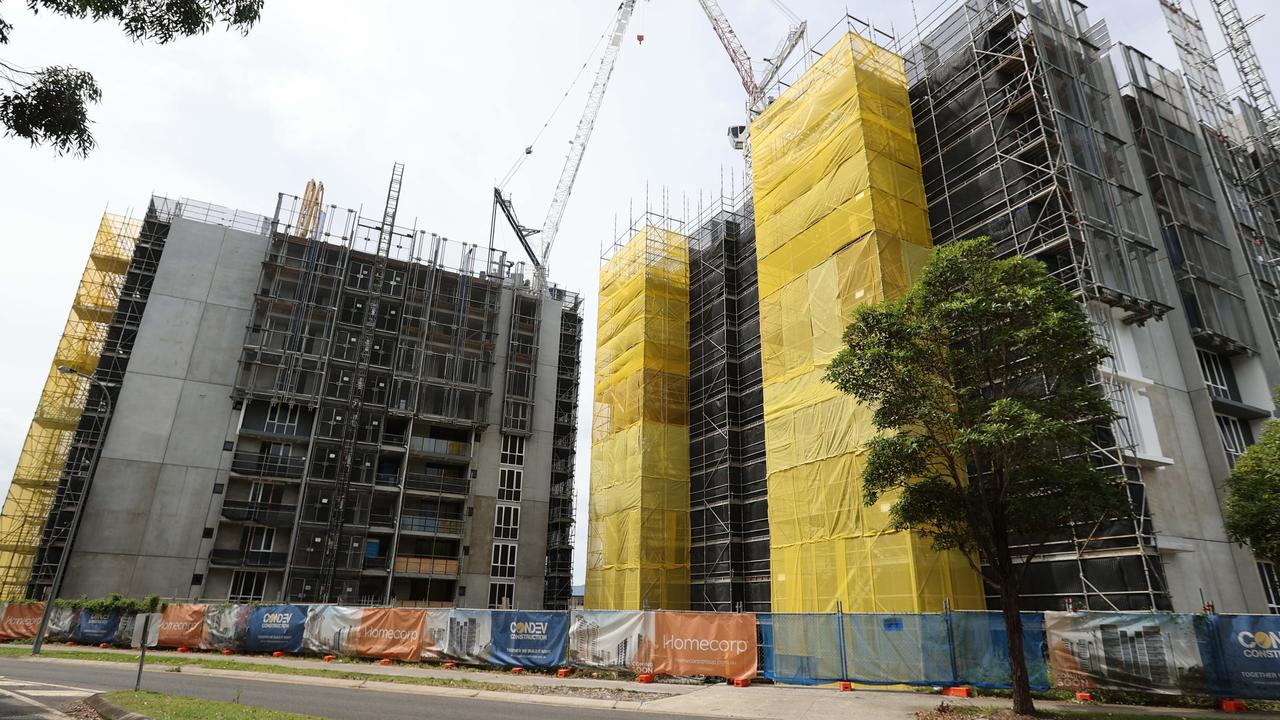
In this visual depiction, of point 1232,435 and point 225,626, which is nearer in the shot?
point 1232,435

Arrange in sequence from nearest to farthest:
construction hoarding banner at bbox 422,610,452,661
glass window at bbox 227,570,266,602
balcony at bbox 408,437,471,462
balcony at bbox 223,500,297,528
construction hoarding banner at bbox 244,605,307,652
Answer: construction hoarding banner at bbox 422,610,452,661 < construction hoarding banner at bbox 244,605,307,652 < glass window at bbox 227,570,266,602 < balcony at bbox 223,500,297,528 < balcony at bbox 408,437,471,462

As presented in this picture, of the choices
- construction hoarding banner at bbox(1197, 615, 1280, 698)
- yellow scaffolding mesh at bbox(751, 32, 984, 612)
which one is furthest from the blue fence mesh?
yellow scaffolding mesh at bbox(751, 32, 984, 612)

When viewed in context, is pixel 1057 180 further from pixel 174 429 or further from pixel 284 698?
pixel 174 429

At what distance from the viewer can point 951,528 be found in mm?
16000

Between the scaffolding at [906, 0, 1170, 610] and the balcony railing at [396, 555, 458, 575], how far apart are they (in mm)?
33917

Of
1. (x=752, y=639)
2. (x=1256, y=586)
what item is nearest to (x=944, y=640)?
(x=752, y=639)

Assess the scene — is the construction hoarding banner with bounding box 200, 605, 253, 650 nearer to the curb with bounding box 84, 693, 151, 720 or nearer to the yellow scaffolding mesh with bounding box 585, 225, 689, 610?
the curb with bounding box 84, 693, 151, 720

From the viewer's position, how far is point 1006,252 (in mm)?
25156

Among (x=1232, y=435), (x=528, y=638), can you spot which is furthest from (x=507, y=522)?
(x=1232, y=435)

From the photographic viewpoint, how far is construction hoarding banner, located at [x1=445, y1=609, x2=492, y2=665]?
22016mm

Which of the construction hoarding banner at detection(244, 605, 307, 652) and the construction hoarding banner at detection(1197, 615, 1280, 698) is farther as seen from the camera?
the construction hoarding banner at detection(244, 605, 307, 652)

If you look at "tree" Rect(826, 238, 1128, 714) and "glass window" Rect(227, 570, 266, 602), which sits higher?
"tree" Rect(826, 238, 1128, 714)

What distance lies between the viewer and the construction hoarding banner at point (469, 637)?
22.0m

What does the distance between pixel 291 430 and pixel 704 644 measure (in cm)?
3474
